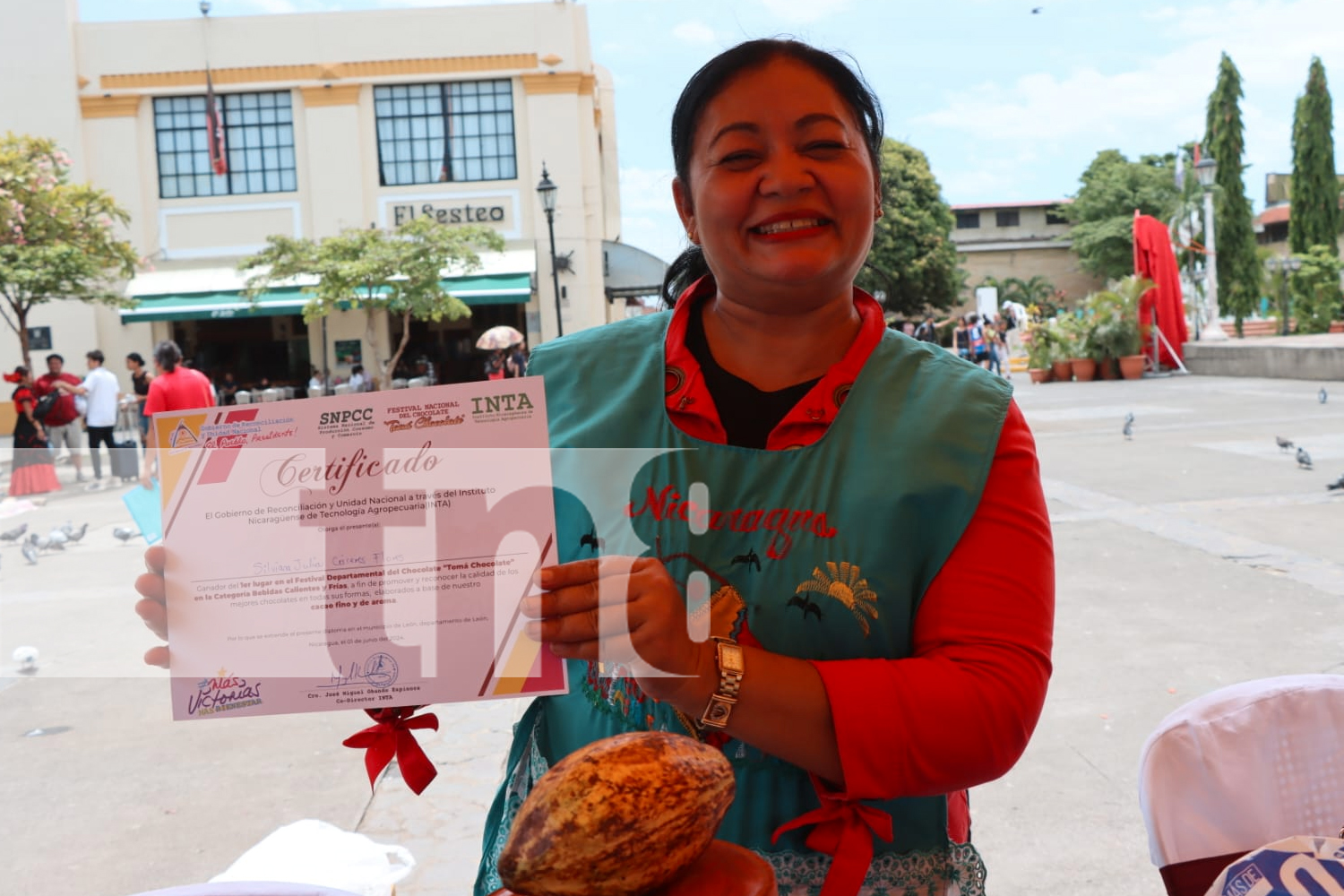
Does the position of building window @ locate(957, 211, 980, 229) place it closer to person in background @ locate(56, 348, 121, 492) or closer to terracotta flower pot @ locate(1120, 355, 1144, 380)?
terracotta flower pot @ locate(1120, 355, 1144, 380)

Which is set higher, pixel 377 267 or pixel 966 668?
pixel 377 267

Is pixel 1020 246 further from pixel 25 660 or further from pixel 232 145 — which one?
pixel 25 660

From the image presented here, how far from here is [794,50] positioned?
1454 mm

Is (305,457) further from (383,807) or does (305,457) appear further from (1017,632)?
(383,807)

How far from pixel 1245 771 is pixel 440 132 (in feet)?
91.2

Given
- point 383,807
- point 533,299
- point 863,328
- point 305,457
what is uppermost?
point 533,299

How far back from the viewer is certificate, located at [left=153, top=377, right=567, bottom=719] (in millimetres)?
1188

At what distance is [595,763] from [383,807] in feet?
10.1

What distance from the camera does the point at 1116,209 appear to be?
157 feet

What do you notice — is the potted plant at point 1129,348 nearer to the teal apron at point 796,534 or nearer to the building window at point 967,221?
the teal apron at point 796,534

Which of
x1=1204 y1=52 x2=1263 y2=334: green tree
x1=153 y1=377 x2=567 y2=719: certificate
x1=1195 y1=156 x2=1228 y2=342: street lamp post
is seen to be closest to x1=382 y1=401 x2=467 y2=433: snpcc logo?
x1=153 y1=377 x2=567 y2=719: certificate

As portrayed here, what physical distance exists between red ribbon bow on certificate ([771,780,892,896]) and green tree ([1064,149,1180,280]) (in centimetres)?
4842

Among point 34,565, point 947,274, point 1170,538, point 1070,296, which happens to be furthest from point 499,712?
point 1070,296

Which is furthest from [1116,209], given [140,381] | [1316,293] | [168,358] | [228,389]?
[168,358]
